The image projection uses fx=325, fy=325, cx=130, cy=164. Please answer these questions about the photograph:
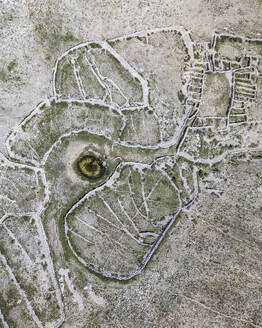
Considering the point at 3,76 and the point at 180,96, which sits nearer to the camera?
the point at 3,76

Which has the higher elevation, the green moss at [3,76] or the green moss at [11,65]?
the green moss at [11,65]

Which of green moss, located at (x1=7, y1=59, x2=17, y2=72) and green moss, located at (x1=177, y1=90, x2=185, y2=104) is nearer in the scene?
green moss, located at (x1=7, y1=59, x2=17, y2=72)

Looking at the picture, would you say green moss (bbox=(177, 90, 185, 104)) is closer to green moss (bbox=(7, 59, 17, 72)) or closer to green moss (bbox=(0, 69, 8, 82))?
green moss (bbox=(7, 59, 17, 72))

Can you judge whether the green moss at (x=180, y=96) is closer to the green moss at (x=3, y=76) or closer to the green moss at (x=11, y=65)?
the green moss at (x=11, y=65)

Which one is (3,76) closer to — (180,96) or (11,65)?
(11,65)

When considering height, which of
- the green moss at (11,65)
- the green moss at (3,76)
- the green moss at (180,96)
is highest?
the green moss at (11,65)

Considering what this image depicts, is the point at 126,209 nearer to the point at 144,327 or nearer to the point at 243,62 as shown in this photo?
the point at 144,327

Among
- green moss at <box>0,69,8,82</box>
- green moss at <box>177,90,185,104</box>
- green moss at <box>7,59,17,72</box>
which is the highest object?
green moss at <box>7,59,17,72</box>

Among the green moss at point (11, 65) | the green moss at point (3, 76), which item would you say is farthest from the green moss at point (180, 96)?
the green moss at point (3, 76)

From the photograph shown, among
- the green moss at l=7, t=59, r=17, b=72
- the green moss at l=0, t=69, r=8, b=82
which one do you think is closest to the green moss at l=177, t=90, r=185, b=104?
the green moss at l=7, t=59, r=17, b=72

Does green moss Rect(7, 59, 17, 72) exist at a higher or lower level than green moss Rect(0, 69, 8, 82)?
higher

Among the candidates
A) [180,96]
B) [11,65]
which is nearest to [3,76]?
[11,65]
